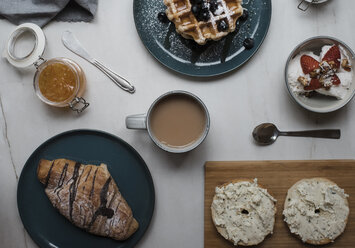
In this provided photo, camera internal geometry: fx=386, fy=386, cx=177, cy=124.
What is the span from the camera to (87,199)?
1582 millimetres

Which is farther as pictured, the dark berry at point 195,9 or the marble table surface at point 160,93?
the marble table surface at point 160,93

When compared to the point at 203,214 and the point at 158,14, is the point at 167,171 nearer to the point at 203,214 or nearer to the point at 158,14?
the point at 203,214

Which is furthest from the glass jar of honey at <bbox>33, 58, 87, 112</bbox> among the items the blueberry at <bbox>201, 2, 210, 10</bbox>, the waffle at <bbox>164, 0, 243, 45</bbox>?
the blueberry at <bbox>201, 2, 210, 10</bbox>

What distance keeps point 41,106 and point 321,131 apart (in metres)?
1.22

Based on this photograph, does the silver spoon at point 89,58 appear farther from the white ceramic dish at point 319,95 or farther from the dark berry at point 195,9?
the white ceramic dish at point 319,95

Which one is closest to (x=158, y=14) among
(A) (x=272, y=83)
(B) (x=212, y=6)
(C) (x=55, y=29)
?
(B) (x=212, y=6)

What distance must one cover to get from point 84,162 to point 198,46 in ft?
2.27

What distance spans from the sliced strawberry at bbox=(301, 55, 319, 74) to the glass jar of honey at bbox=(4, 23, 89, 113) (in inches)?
36.3

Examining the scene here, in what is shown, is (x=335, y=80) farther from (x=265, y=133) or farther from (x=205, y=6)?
(x=205, y=6)

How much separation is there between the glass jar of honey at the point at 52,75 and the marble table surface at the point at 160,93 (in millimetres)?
59

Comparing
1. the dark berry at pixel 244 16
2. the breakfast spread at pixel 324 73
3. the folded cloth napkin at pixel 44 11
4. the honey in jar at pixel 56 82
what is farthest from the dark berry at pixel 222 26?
the honey in jar at pixel 56 82

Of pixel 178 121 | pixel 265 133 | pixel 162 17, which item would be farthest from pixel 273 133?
pixel 162 17

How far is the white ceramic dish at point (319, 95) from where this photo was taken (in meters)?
1.57

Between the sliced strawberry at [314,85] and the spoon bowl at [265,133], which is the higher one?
the sliced strawberry at [314,85]
